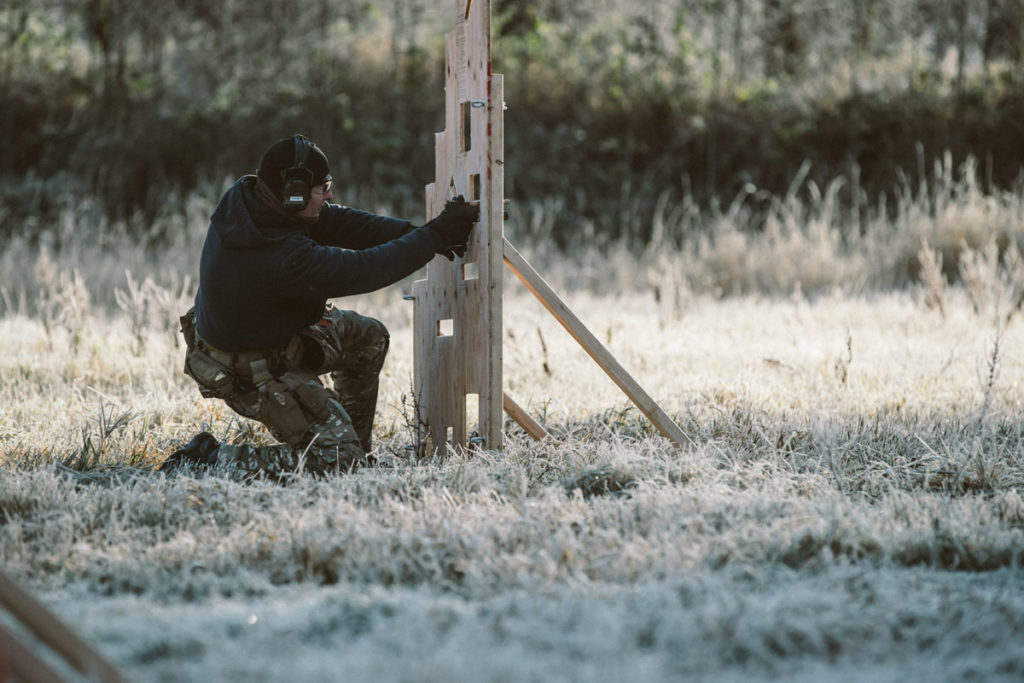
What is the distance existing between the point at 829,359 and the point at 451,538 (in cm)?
405

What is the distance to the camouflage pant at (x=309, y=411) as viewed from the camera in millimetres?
4996

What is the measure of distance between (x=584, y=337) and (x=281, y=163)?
153 centimetres

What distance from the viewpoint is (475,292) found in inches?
197

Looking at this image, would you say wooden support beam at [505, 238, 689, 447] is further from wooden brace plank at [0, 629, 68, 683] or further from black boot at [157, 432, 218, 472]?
wooden brace plank at [0, 629, 68, 683]

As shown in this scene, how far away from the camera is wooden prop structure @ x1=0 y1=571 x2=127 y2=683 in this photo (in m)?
2.41

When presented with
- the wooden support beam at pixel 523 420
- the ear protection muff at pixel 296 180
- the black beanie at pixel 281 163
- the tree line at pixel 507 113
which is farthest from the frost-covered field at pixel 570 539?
the tree line at pixel 507 113

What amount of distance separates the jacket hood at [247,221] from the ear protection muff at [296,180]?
94mm

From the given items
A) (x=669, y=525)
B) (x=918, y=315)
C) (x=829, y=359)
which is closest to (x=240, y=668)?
(x=669, y=525)

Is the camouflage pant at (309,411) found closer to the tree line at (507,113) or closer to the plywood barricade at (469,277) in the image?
the plywood barricade at (469,277)

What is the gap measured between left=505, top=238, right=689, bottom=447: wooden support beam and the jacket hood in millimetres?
1014

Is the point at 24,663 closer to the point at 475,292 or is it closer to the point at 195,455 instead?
the point at 195,455

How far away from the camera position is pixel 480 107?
15.6 ft

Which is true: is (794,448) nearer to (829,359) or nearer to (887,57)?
(829,359)

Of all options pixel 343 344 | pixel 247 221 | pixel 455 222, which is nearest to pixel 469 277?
pixel 455 222
